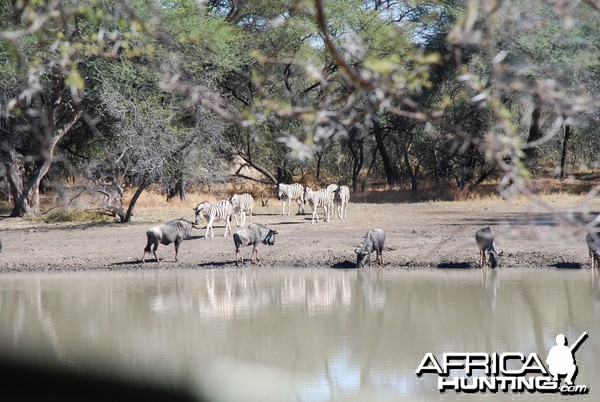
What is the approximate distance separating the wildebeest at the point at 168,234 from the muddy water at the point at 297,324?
66cm

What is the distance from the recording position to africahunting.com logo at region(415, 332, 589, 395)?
335 inches

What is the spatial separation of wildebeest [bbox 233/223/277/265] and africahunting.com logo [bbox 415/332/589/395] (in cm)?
834

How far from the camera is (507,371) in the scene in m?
9.41

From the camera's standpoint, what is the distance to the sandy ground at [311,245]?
17.9m

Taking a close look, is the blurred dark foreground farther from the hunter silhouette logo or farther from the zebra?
the zebra

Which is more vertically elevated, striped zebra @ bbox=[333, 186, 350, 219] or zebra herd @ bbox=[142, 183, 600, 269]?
striped zebra @ bbox=[333, 186, 350, 219]

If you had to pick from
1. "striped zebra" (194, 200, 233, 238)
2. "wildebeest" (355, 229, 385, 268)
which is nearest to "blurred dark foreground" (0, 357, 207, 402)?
"wildebeest" (355, 229, 385, 268)

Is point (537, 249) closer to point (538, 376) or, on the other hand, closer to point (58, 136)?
point (538, 376)

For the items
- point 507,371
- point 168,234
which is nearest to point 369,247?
point 168,234

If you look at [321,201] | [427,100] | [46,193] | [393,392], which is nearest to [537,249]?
[321,201]

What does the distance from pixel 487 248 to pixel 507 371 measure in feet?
25.9

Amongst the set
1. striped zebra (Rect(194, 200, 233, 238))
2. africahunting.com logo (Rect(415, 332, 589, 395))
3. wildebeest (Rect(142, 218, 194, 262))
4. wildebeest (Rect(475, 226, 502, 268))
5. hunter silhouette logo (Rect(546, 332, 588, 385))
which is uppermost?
striped zebra (Rect(194, 200, 233, 238))

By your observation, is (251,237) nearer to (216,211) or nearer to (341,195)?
(216,211)

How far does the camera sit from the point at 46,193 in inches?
1362
